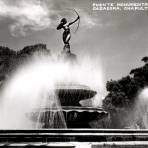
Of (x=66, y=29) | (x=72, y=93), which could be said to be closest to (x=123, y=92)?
(x=66, y=29)

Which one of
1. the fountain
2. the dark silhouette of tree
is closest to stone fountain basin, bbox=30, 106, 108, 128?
Answer: the fountain

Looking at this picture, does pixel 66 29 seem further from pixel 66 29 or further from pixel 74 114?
pixel 74 114

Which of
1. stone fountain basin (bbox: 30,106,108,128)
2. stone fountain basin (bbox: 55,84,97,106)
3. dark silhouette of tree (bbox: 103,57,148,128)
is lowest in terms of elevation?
stone fountain basin (bbox: 30,106,108,128)

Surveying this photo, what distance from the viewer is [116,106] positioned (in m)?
35.9

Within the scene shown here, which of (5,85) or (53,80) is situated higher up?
(5,85)

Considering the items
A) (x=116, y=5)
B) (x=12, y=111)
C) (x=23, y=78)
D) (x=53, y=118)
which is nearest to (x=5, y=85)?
(x=12, y=111)

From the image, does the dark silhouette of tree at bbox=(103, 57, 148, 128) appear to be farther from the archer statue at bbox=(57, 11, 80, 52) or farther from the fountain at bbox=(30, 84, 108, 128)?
the fountain at bbox=(30, 84, 108, 128)

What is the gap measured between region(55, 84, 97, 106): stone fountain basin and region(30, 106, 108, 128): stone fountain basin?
2.40ft

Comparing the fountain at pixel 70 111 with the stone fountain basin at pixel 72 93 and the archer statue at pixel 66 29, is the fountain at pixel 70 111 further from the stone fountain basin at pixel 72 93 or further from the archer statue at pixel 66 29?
the archer statue at pixel 66 29

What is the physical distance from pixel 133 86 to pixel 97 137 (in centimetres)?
3103

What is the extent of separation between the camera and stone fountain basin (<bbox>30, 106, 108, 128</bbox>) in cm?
923

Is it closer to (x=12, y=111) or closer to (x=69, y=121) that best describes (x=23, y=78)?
(x=69, y=121)

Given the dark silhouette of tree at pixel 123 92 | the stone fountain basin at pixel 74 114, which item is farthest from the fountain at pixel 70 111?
the dark silhouette of tree at pixel 123 92

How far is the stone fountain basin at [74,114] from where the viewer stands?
9.23 metres
